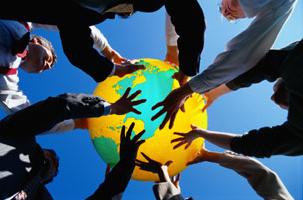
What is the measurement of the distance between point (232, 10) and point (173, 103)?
0.66 meters

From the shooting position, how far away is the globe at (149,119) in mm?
2018

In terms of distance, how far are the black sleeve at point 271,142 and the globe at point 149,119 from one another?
0.30m

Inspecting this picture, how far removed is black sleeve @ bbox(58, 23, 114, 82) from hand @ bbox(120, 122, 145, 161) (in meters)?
0.36

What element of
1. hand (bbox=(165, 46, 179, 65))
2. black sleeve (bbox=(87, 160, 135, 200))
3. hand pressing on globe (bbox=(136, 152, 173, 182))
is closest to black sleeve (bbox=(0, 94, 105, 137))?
black sleeve (bbox=(87, 160, 135, 200))

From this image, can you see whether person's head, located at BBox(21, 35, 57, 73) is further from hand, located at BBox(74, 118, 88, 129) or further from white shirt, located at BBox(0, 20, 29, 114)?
hand, located at BBox(74, 118, 88, 129)

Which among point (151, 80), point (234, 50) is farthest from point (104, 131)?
point (234, 50)

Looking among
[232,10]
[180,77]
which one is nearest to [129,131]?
[180,77]

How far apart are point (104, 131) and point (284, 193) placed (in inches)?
46.8

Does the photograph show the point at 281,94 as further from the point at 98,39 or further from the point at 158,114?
the point at 98,39

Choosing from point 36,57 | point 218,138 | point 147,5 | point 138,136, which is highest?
point 147,5

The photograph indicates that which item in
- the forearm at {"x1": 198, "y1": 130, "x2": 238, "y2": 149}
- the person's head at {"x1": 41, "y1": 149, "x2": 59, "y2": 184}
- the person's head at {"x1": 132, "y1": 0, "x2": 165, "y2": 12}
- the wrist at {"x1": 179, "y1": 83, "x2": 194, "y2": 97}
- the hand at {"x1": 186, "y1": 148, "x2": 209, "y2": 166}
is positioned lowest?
the hand at {"x1": 186, "y1": 148, "x2": 209, "y2": 166}

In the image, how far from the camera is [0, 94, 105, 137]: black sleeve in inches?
71.7

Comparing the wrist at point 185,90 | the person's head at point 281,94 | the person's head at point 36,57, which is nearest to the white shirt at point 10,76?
the person's head at point 36,57

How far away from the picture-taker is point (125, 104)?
1995 millimetres
